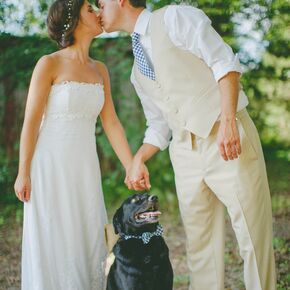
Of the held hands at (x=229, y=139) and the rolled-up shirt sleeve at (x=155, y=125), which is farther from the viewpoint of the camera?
the rolled-up shirt sleeve at (x=155, y=125)

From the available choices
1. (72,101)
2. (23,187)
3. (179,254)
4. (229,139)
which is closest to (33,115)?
(72,101)

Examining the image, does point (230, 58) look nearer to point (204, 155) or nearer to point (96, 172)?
point (204, 155)

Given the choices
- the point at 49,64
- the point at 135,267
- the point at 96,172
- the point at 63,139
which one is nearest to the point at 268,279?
the point at 135,267

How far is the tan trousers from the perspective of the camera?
2.23 meters

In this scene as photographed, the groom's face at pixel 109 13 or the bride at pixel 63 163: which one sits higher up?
the groom's face at pixel 109 13

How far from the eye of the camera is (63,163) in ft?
7.98

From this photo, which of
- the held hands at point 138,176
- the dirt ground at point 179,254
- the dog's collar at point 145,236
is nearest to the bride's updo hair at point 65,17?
the held hands at point 138,176

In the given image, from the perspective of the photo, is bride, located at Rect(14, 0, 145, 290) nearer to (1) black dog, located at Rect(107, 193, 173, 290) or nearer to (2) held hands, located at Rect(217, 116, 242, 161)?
(1) black dog, located at Rect(107, 193, 173, 290)

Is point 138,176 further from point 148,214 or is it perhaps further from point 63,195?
point 63,195

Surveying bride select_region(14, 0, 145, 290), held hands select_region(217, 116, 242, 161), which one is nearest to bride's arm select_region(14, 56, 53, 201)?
bride select_region(14, 0, 145, 290)

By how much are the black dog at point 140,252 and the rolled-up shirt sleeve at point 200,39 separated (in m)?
0.65

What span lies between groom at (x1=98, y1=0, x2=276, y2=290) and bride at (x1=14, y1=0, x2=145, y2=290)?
259mm

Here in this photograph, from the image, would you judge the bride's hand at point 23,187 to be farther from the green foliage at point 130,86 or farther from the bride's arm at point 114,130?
the green foliage at point 130,86

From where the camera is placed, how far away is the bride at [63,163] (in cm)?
238
